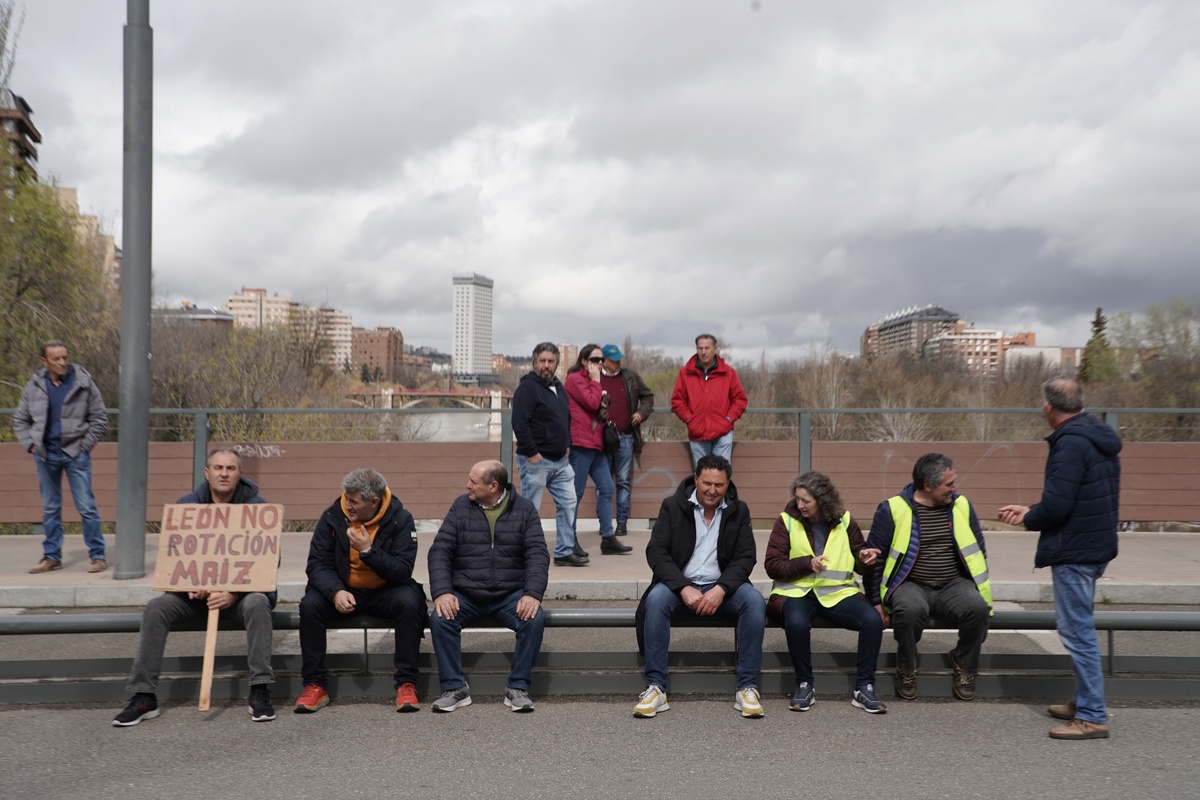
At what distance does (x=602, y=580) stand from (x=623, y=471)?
188 cm

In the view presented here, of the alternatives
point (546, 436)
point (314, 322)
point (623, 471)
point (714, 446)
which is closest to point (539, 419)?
point (546, 436)

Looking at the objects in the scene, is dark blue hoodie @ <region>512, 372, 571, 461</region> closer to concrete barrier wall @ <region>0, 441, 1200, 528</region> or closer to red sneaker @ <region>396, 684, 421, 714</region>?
concrete barrier wall @ <region>0, 441, 1200, 528</region>

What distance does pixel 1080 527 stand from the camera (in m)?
4.78

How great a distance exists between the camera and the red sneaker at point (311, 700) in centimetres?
501

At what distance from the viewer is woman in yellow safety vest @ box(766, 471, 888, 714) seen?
5184 mm

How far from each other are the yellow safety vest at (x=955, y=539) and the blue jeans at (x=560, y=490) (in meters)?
3.67

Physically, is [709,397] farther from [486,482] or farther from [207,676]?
[207,676]

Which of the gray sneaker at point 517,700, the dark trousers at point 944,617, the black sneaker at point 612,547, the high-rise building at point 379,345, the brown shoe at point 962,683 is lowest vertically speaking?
the gray sneaker at point 517,700

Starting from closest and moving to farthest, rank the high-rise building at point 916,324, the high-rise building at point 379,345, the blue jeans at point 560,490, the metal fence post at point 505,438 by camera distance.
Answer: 1. the blue jeans at point 560,490
2. the metal fence post at point 505,438
3. the high-rise building at point 916,324
4. the high-rise building at point 379,345


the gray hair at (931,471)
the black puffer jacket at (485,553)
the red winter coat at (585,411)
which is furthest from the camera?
the red winter coat at (585,411)

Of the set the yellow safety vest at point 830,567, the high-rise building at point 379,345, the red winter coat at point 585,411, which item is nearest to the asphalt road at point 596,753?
the yellow safety vest at point 830,567

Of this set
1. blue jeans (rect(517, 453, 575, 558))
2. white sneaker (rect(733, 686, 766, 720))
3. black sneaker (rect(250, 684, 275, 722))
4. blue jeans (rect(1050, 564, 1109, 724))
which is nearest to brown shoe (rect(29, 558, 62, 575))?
blue jeans (rect(517, 453, 575, 558))

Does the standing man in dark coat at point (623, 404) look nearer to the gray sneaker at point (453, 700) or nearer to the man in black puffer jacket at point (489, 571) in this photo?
the man in black puffer jacket at point (489, 571)

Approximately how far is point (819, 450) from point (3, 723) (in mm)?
8265
